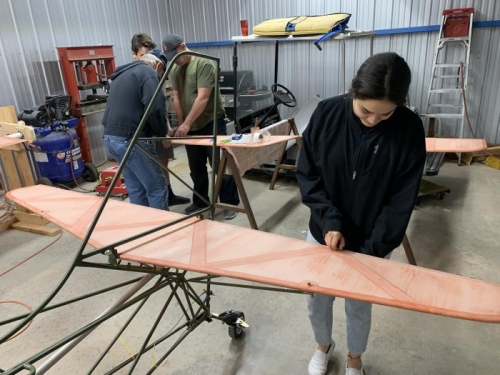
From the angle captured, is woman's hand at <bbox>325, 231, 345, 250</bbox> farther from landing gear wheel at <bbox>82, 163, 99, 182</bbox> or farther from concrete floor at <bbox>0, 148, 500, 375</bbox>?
landing gear wheel at <bbox>82, 163, 99, 182</bbox>

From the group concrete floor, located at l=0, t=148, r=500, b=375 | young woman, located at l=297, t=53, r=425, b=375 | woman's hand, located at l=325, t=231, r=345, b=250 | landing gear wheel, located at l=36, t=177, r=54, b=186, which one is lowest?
concrete floor, located at l=0, t=148, r=500, b=375

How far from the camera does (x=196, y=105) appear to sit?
325cm

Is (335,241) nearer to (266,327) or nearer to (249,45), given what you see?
(266,327)

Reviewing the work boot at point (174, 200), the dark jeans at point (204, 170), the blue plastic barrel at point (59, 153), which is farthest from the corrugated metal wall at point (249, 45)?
the work boot at point (174, 200)

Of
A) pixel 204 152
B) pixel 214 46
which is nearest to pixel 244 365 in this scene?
pixel 204 152

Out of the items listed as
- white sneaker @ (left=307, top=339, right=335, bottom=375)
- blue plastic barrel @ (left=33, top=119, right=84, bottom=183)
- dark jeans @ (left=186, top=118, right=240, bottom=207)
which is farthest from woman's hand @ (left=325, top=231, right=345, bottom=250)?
blue plastic barrel @ (left=33, top=119, right=84, bottom=183)

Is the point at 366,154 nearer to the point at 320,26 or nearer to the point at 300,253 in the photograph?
the point at 300,253

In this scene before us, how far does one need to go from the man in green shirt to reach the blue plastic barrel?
167 cm

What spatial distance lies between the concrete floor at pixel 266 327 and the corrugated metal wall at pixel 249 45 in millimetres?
2336

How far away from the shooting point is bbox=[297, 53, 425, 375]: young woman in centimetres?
119

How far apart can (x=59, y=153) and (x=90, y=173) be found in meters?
0.58

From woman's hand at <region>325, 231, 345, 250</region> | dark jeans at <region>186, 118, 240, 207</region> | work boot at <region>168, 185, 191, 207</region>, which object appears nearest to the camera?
woman's hand at <region>325, 231, 345, 250</region>

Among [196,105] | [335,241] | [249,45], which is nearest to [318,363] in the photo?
[335,241]

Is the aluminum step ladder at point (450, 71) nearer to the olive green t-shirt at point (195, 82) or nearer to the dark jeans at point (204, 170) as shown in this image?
the dark jeans at point (204, 170)
